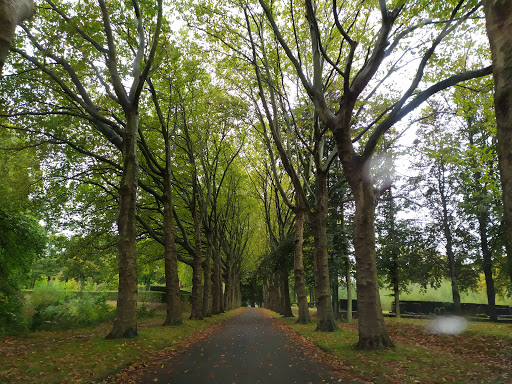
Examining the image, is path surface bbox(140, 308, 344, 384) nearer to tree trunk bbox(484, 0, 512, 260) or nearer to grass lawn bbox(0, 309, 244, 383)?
grass lawn bbox(0, 309, 244, 383)

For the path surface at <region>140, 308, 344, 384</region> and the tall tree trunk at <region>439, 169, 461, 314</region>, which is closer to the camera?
the path surface at <region>140, 308, 344, 384</region>

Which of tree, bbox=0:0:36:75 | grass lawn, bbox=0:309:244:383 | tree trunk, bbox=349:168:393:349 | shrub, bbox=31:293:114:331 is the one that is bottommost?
shrub, bbox=31:293:114:331

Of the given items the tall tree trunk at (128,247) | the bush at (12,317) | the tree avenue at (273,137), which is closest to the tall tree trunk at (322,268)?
the tree avenue at (273,137)

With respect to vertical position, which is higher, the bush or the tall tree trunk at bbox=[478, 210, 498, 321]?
the tall tree trunk at bbox=[478, 210, 498, 321]

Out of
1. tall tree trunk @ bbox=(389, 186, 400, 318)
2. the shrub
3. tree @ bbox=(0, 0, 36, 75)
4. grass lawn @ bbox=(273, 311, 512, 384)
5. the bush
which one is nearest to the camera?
tree @ bbox=(0, 0, 36, 75)

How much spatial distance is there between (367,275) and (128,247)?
7100mm

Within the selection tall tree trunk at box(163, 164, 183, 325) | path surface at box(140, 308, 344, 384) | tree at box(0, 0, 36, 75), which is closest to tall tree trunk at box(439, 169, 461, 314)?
path surface at box(140, 308, 344, 384)

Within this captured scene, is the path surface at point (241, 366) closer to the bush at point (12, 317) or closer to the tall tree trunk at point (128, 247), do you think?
the tall tree trunk at point (128, 247)

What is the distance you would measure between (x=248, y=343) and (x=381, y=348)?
4.26 meters

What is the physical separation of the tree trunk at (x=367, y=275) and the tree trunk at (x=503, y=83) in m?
5.40

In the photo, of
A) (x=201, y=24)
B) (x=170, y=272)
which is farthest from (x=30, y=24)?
(x=170, y=272)

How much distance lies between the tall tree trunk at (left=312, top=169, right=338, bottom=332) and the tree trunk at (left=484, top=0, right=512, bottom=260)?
9679 millimetres

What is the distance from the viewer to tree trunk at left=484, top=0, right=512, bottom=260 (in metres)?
2.81

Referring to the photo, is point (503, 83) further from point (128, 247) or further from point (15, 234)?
point (15, 234)
